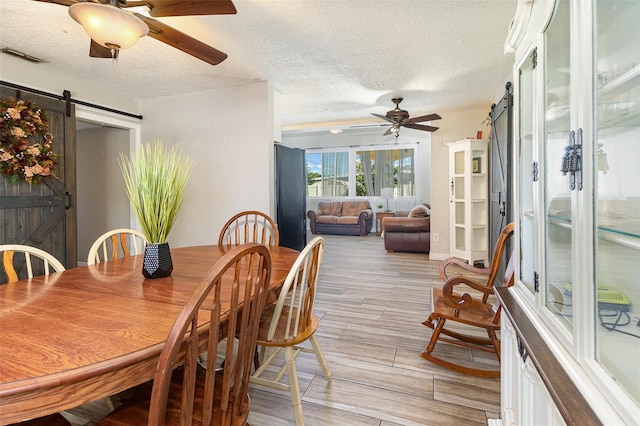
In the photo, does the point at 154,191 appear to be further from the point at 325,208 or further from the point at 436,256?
the point at 325,208

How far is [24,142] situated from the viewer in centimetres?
290

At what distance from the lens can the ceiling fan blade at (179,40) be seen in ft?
5.55

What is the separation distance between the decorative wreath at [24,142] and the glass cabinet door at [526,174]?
3965 millimetres

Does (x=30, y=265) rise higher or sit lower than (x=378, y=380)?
higher

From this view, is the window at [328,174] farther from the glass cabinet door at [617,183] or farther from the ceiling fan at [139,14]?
the glass cabinet door at [617,183]

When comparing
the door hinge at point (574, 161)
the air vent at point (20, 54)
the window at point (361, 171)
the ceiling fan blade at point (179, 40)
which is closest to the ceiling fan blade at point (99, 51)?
the ceiling fan blade at point (179, 40)

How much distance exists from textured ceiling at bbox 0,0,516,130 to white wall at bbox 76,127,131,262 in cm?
102

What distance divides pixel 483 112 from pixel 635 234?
5.01 m

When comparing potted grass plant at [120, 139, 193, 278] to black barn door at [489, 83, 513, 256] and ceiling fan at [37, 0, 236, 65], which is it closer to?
ceiling fan at [37, 0, 236, 65]

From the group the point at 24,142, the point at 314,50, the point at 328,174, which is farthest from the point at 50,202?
the point at 328,174

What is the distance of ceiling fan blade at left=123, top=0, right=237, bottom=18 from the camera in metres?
1.50

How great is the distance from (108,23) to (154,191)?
81cm

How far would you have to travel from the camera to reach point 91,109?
3.60 m

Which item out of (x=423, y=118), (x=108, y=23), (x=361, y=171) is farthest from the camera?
(x=361, y=171)
